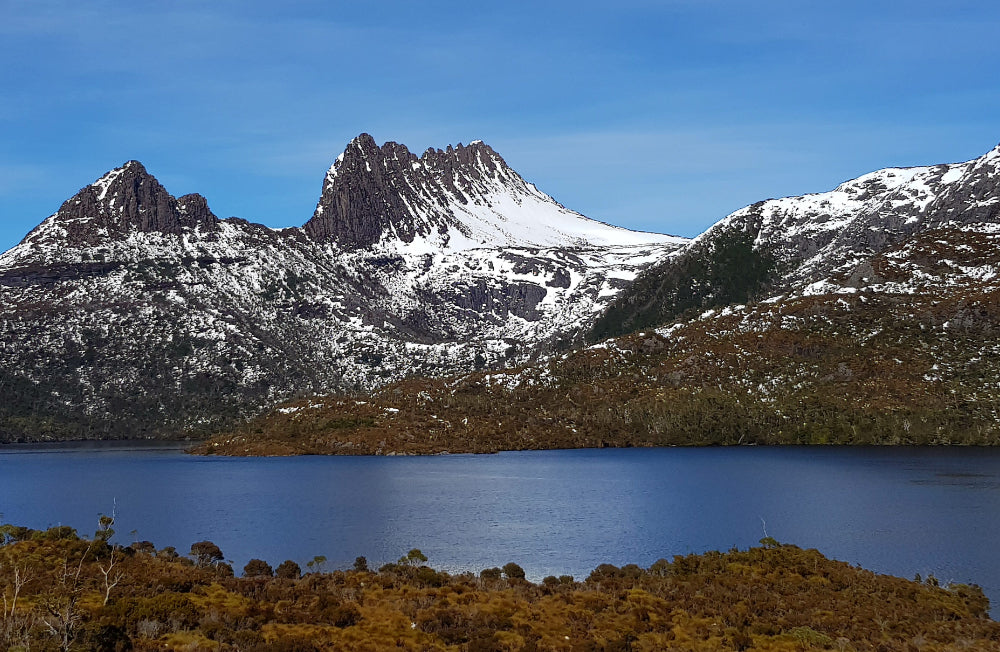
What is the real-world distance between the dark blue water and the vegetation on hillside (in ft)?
39.2

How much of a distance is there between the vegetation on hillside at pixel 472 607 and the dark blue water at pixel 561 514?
39.2ft

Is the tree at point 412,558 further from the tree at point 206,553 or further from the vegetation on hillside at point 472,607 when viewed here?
the tree at point 206,553

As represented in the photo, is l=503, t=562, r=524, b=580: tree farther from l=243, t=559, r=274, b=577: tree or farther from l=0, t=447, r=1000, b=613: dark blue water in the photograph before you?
l=243, t=559, r=274, b=577: tree

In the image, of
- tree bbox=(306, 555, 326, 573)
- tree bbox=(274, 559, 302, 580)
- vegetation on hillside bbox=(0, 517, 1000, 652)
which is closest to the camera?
vegetation on hillside bbox=(0, 517, 1000, 652)

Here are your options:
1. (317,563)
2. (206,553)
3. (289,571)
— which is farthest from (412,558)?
(206,553)

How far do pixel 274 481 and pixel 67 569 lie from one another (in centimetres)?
12405

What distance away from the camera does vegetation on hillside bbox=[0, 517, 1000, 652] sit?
154 feet

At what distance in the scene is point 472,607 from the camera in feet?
182

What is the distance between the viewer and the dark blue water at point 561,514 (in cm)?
8819

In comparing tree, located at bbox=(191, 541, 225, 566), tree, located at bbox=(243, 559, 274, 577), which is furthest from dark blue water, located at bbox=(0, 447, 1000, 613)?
tree, located at bbox=(243, 559, 274, 577)

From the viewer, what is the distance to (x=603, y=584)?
66.0m

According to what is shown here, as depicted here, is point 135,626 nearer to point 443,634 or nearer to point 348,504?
point 443,634

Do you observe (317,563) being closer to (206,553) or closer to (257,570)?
(257,570)

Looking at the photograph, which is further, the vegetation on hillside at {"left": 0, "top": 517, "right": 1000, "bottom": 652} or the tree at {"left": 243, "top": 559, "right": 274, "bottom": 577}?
the tree at {"left": 243, "top": 559, "right": 274, "bottom": 577}
